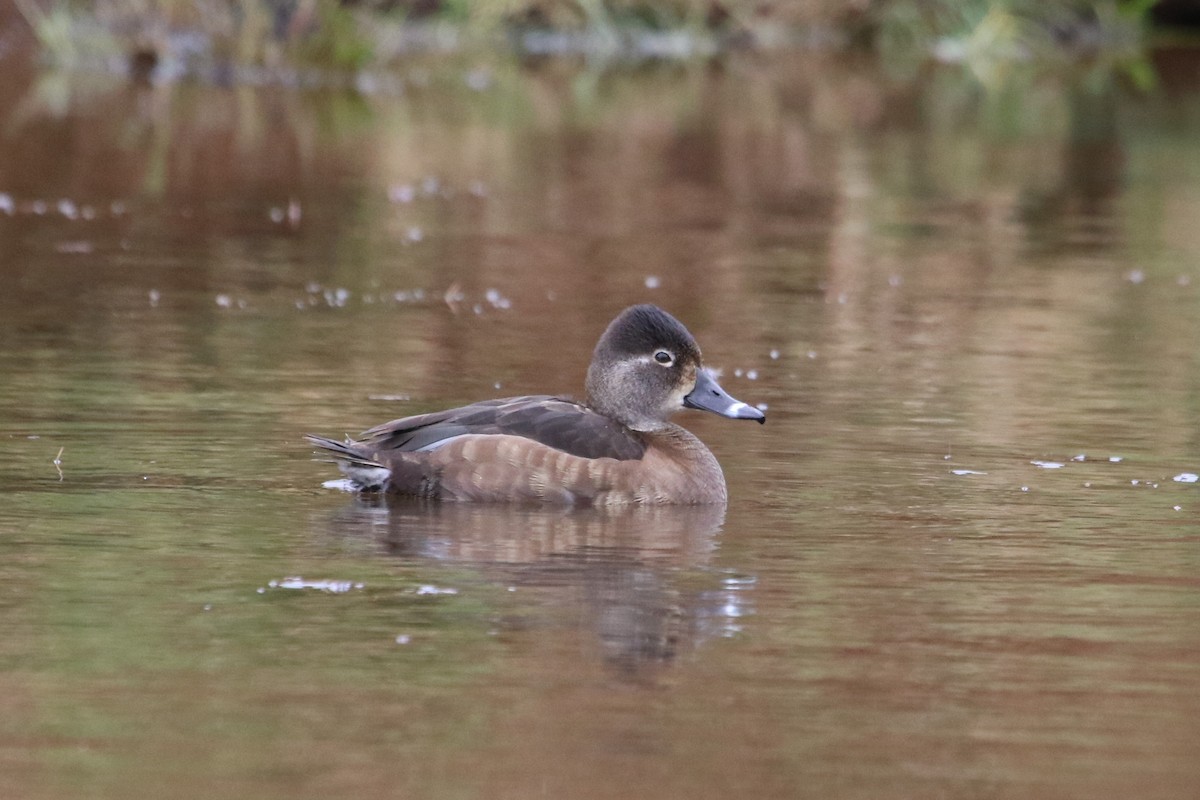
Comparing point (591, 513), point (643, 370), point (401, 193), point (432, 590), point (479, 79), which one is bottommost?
point (432, 590)

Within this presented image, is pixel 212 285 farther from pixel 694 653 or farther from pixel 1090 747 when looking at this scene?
pixel 1090 747

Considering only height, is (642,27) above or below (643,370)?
above

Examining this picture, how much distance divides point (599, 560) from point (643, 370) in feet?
5.40

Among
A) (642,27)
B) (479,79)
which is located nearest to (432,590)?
(479,79)

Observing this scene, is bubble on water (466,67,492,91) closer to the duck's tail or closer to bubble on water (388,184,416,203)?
bubble on water (388,184,416,203)

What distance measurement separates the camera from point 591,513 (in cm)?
956

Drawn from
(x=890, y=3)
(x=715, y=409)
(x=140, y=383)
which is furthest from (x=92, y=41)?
(x=715, y=409)

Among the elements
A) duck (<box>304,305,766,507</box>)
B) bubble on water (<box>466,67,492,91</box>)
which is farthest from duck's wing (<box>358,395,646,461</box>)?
bubble on water (<box>466,67,492,91</box>)

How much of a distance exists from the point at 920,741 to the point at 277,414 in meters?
5.47

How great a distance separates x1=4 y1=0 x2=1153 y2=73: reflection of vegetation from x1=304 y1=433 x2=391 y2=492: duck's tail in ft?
73.4

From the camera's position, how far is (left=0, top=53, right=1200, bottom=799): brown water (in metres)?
6.38

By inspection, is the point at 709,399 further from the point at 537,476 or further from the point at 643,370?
the point at 537,476

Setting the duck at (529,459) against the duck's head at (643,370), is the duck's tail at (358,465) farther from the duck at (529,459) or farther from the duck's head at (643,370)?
the duck's head at (643,370)

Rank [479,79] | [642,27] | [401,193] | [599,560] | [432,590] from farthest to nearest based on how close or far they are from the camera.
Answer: [642,27] < [479,79] < [401,193] < [599,560] < [432,590]
